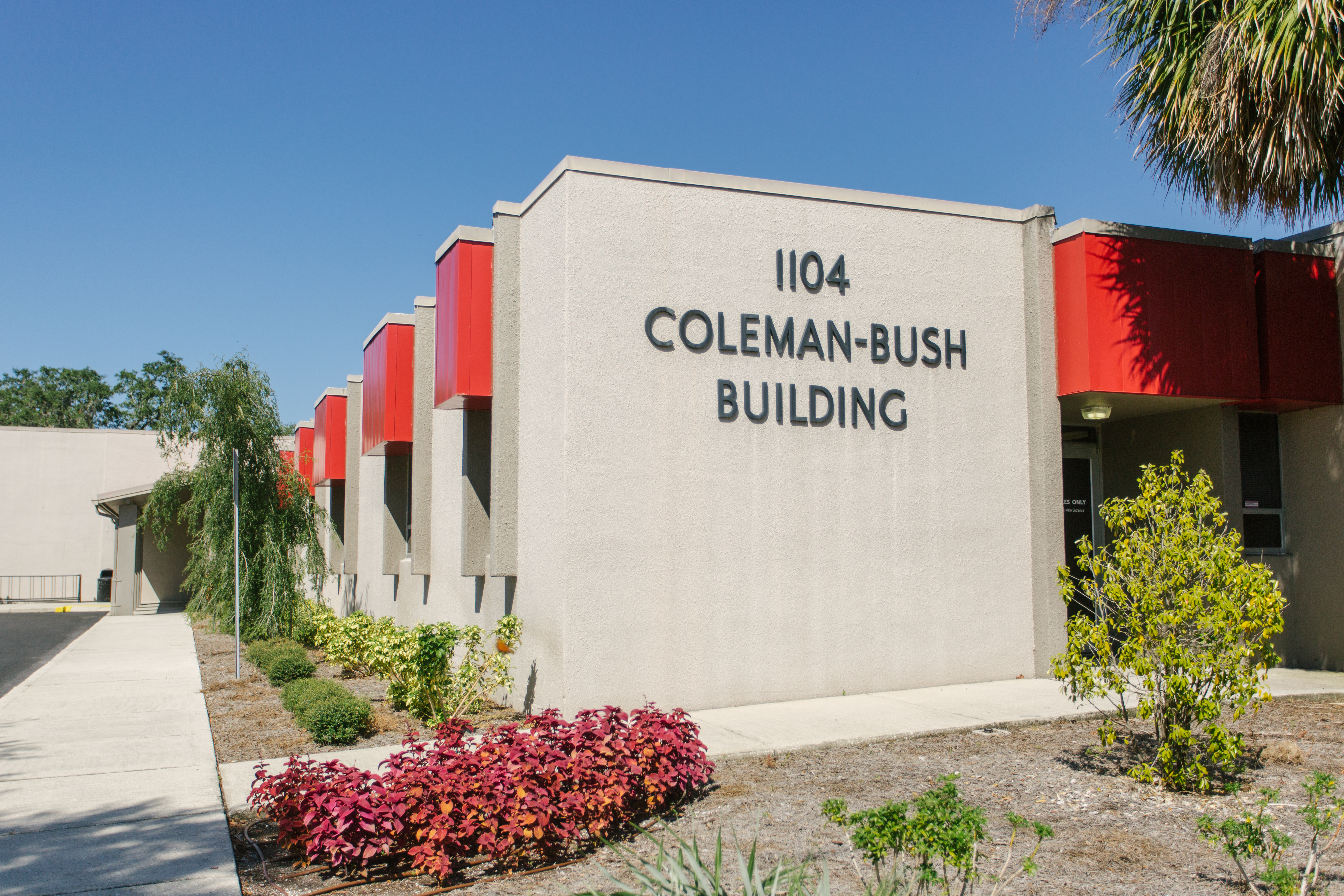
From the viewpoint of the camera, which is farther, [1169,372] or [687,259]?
[1169,372]

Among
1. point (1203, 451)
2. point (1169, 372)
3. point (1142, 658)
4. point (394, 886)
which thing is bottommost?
point (394, 886)

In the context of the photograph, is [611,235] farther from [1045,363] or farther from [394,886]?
[394,886]

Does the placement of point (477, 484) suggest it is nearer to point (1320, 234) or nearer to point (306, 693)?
point (306, 693)

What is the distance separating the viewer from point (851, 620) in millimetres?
9711

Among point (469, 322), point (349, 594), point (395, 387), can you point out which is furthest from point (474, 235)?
point (349, 594)

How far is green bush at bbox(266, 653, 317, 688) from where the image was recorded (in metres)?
11.9

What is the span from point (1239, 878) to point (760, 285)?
6360 millimetres

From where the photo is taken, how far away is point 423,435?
1296cm

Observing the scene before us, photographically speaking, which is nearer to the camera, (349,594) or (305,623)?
(305,623)

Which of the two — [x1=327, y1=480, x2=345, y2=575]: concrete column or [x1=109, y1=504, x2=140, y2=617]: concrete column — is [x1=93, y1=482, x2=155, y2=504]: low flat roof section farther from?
[x1=327, y1=480, x2=345, y2=575]: concrete column

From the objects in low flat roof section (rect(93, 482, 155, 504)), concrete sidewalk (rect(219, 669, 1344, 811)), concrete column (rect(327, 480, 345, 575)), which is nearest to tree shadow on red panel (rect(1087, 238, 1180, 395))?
concrete sidewalk (rect(219, 669, 1344, 811))

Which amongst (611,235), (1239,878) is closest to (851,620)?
(611,235)

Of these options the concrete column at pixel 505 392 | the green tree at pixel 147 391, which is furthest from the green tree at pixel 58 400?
the concrete column at pixel 505 392

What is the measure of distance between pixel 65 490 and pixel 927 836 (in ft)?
110
